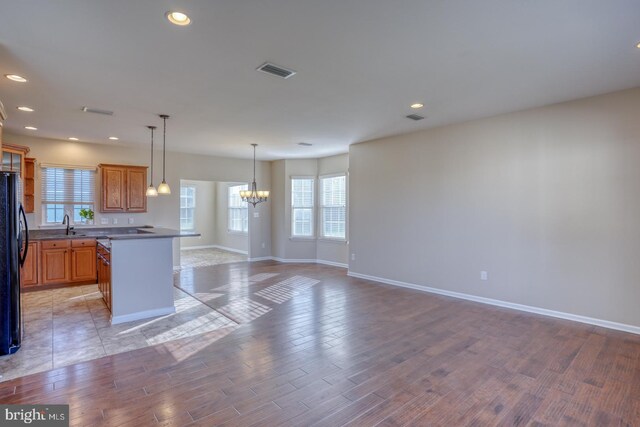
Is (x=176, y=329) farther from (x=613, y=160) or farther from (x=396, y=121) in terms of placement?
(x=613, y=160)

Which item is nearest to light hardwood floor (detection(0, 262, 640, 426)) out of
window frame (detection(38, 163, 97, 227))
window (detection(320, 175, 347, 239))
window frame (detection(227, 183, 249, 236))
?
window (detection(320, 175, 347, 239))

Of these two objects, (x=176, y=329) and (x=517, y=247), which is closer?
(x=176, y=329)

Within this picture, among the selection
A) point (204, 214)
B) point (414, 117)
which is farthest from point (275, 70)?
point (204, 214)

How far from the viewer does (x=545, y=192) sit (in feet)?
14.5

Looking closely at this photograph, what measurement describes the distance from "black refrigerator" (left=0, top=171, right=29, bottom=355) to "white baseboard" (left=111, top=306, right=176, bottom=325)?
0.90 m

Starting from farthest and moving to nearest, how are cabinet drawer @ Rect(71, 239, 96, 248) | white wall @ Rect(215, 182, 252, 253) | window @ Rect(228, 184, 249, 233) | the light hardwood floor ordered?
white wall @ Rect(215, 182, 252, 253) < window @ Rect(228, 184, 249, 233) < cabinet drawer @ Rect(71, 239, 96, 248) < the light hardwood floor

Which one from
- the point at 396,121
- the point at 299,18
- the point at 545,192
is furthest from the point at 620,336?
the point at 299,18

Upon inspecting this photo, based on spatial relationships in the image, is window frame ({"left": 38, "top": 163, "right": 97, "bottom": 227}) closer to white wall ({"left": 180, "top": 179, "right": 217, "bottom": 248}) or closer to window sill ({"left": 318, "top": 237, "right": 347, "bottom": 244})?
white wall ({"left": 180, "top": 179, "right": 217, "bottom": 248})

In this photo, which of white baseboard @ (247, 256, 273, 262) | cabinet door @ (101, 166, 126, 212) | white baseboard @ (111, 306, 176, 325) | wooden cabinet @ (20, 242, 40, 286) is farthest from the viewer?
white baseboard @ (247, 256, 273, 262)

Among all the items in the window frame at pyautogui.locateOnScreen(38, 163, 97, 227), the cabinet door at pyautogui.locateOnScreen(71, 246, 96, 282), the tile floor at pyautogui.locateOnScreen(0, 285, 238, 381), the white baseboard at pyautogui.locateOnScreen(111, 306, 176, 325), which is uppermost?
the window frame at pyautogui.locateOnScreen(38, 163, 97, 227)

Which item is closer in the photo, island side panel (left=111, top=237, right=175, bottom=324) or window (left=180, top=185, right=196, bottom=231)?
island side panel (left=111, top=237, right=175, bottom=324)

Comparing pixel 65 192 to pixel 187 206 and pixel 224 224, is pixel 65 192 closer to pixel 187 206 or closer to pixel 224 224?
pixel 187 206

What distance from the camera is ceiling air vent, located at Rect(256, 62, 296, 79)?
10.4ft

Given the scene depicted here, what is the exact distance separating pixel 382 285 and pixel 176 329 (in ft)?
12.0
